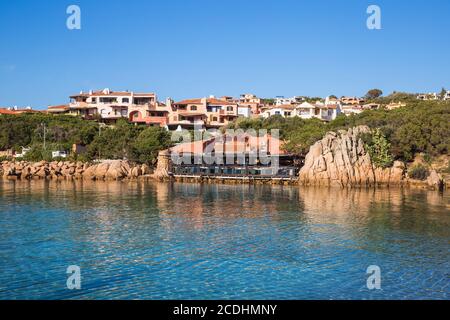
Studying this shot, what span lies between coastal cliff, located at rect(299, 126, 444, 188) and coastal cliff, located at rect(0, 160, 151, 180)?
820 inches

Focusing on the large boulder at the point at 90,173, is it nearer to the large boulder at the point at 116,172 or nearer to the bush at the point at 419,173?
the large boulder at the point at 116,172

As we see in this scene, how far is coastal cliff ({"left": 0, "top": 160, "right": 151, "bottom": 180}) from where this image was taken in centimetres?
6425

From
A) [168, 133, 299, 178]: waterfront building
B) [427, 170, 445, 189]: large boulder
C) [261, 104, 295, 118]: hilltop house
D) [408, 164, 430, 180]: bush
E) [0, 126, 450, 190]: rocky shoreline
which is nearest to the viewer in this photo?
[427, 170, 445, 189]: large boulder

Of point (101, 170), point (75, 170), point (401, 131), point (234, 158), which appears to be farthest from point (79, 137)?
point (401, 131)

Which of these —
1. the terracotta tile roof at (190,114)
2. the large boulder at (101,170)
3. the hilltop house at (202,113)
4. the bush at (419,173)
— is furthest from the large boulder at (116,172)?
the bush at (419,173)

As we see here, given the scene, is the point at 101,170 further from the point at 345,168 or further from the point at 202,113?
the point at 202,113

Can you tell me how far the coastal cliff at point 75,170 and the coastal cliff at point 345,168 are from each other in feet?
68.3

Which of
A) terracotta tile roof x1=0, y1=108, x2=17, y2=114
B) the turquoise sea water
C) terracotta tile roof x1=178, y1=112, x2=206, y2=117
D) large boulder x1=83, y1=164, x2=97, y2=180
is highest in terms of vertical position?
terracotta tile roof x1=0, y1=108, x2=17, y2=114

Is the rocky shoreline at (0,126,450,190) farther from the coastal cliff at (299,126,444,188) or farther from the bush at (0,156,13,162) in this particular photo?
the bush at (0,156,13,162)

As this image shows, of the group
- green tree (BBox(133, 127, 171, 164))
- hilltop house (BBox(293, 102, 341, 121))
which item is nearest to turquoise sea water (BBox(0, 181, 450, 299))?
green tree (BBox(133, 127, 171, 164))

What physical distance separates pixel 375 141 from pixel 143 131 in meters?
29.9

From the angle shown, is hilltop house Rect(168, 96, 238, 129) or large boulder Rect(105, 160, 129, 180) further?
hilltop house Rect(168, 96, 238, 129)

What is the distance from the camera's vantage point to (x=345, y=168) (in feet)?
182
